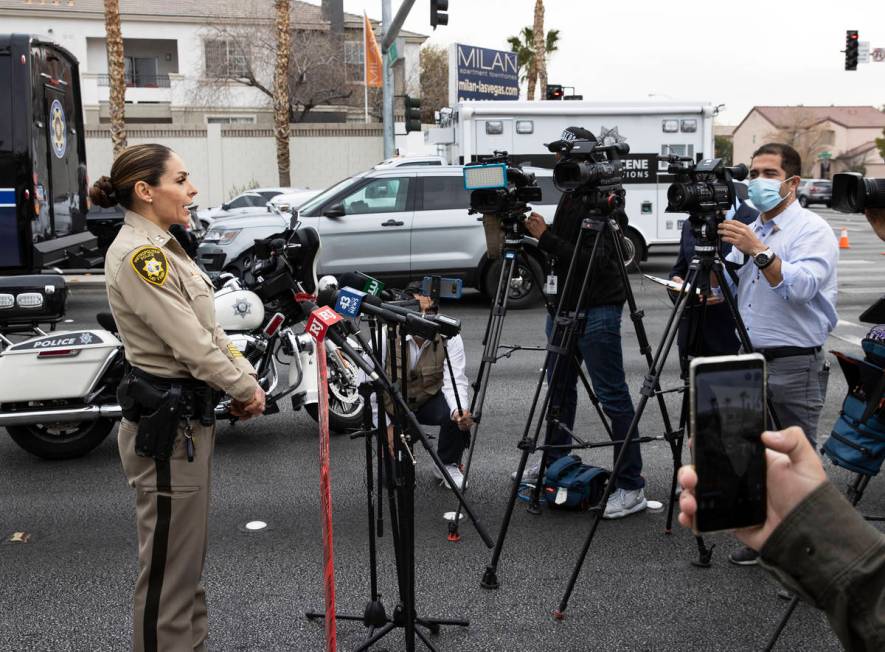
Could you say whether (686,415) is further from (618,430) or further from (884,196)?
(884,196)

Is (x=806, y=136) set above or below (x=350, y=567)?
above

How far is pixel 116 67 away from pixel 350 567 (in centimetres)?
2279

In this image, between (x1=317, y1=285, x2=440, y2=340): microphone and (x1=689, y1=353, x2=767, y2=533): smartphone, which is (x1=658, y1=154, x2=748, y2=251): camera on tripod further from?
(x1=689, y1=353, x2=767, y2=533): smartphone

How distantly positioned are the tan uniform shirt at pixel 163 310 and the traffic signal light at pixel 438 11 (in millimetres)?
13790

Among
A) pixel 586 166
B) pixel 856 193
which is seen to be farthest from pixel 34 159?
pixel 856 193

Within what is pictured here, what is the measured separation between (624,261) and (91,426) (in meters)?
3.77

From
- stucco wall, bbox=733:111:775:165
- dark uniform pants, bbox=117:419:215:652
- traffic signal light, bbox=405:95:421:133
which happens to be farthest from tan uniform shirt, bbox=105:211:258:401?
stucco wall, bbox=733:111:775:165

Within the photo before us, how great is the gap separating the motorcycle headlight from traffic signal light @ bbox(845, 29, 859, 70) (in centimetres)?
2937

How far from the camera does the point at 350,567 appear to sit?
176 inches

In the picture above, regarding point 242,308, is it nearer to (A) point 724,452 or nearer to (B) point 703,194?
(B) point 703,194

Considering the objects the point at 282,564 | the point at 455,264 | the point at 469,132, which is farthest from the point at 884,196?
the point at 469,132

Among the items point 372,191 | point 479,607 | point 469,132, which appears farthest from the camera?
point 469,132

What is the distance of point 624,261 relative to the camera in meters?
4.50

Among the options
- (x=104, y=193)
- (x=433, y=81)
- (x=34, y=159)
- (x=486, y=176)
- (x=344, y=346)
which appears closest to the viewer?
(x=344, y=346)
